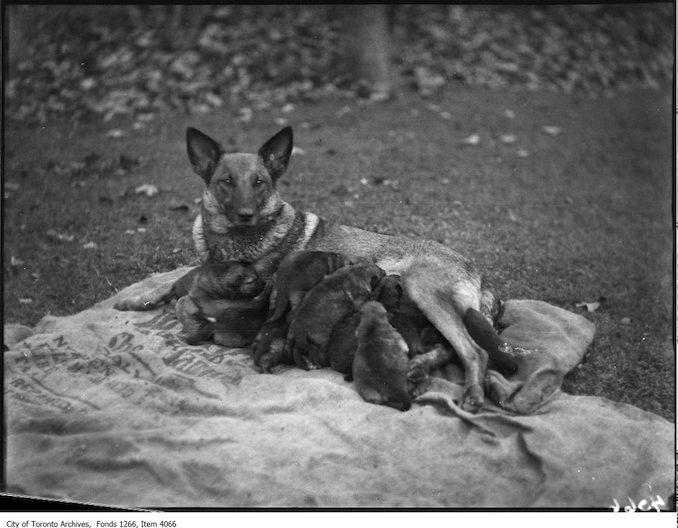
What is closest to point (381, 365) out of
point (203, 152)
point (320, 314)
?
point (320, 314)

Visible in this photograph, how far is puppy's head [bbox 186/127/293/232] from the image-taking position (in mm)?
6191

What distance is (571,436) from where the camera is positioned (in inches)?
188

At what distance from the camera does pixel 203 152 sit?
6.41 metres

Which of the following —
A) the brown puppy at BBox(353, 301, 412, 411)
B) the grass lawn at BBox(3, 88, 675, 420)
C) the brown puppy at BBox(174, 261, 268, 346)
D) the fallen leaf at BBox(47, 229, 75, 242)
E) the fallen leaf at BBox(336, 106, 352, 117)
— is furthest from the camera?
the fallen leaf at BBox(336, 106, 352, 117)

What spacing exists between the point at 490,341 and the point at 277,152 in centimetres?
257

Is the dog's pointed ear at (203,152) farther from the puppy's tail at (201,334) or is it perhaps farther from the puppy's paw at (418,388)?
the puppy's paw at (418,388)

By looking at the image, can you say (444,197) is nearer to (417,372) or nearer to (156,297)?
(156,297)

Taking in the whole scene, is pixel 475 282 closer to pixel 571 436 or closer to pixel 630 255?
pixel 571 436

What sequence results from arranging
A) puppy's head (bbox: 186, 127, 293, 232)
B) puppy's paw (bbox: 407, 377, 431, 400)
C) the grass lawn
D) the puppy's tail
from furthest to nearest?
the grass lawn, puppy's head (bbox: 186, 127, 293, 232), the puppy's tail, puppy's paw (bbox: 407, 377, 431, 400)

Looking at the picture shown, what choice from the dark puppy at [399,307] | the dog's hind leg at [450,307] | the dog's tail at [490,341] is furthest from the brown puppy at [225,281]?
the dog's tail at [490,341]

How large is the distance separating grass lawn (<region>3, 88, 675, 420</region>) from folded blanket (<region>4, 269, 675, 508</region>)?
0.87 metres

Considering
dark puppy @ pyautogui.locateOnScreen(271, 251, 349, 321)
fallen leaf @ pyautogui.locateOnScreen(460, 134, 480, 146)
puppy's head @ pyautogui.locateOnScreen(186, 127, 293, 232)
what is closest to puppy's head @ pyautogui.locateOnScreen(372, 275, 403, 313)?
dark puppy @ pyautogui.locateOnScreen(271, 251, 349, 321)

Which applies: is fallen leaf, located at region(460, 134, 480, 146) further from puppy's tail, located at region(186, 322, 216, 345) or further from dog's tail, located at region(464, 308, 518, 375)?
puppy's tail, located at region(186, 322, 216, 345)

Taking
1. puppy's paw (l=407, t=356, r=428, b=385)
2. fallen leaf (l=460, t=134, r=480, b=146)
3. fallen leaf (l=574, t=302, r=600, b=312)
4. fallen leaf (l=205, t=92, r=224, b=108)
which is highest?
fallen leaf (l=205, t=92, r=224, b=108)
